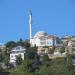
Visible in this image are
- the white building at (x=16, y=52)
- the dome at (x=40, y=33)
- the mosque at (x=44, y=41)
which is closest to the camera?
the white building at (x=16, y=52)

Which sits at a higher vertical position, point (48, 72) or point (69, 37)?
point (69, 37)

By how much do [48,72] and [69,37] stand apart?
2824 centimetres

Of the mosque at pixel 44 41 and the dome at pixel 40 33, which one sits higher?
the dome at pixel 40 33

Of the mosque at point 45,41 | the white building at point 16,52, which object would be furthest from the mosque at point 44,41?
the white building at point 16,52

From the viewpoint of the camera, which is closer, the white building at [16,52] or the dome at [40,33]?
the white building at [16,52]

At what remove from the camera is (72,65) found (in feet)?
196

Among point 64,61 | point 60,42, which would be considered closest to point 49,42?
point 60,42

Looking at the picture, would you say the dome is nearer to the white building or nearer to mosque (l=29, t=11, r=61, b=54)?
mosque (l=29, t=11, r=61, b=54)

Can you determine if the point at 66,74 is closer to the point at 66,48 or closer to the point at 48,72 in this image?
the point at 48,72

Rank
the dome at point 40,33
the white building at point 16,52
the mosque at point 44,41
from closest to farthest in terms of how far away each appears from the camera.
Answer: the white building at point 16,52
the mosque at point 44,41
the dome at point 40,33

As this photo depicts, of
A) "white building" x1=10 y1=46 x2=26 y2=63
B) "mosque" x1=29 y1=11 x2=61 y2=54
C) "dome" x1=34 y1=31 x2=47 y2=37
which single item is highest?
"dome" x1=34 y1=31 x2=47 y2=37

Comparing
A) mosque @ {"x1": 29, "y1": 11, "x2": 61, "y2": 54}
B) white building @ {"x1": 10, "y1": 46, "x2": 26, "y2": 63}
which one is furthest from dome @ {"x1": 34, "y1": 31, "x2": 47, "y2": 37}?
white building @ {"x1": 10, "y1": 46, "x2": 26, "y2": 63}

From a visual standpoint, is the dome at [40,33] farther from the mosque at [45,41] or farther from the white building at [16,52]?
the white building at [16,52]

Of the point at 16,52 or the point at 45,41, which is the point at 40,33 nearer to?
the point at 45,41
